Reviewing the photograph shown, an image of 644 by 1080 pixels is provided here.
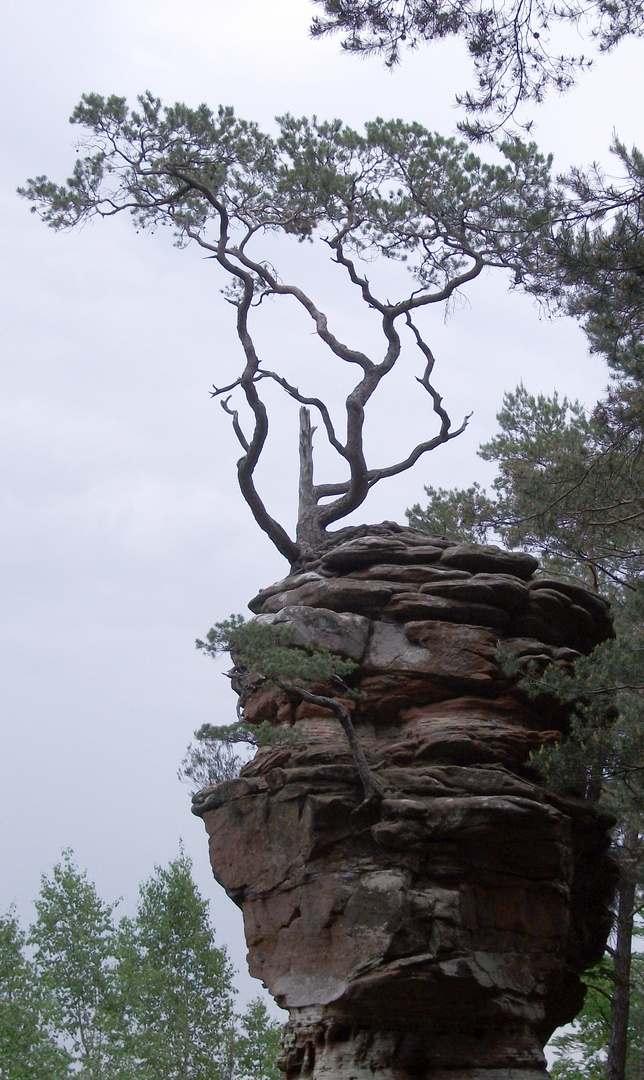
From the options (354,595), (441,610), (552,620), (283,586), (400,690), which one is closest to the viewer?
(400,690)

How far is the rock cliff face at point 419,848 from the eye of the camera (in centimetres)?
948

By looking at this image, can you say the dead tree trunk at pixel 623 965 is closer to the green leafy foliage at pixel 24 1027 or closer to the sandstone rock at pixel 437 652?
the sandstone rock at pixel 437 652

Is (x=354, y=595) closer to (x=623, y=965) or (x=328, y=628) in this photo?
(x=328, y=628)

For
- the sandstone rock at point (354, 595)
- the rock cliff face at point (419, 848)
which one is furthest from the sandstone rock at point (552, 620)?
the sandstone rock at point (354, 595)

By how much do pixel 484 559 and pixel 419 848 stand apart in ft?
11.9

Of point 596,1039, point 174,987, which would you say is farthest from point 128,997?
point 596,1039

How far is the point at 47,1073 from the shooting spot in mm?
16062

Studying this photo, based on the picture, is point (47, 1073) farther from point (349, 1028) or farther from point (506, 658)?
point (506, 658)

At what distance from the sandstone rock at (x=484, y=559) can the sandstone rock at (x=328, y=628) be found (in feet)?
4.47

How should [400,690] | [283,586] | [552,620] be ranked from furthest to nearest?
[283,586] → [552,620] → [400,690]

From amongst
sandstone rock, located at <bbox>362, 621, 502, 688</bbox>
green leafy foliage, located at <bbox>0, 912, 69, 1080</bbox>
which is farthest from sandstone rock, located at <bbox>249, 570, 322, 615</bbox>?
green leafy foliage, located at <bbox>0, 912, 69, 1080</bbox>

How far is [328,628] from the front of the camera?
36.8ft

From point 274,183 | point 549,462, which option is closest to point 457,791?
point 549,462

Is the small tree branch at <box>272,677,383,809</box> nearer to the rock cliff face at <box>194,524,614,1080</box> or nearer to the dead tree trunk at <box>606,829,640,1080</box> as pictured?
the rock cliff face at <box>194,524,614,1080</box>
